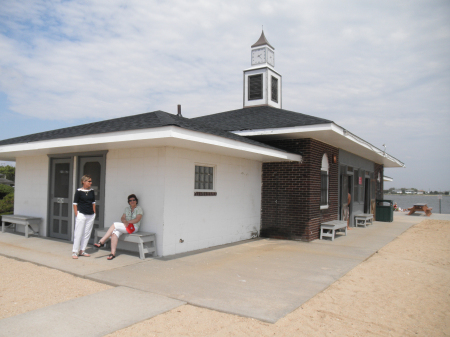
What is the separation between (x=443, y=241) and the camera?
456 inches

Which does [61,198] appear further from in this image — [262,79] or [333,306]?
[262,79]

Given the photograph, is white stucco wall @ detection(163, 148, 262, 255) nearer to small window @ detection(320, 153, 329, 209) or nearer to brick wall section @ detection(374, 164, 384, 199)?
small window @ detection(320, 153, 329, 209)

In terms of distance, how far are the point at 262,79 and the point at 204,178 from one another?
8410 mm

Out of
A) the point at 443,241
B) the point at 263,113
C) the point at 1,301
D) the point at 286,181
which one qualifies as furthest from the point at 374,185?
the point at 1,301

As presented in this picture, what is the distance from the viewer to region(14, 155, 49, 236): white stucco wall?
33.5 feet

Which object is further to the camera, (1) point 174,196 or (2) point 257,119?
(2) point 257,119

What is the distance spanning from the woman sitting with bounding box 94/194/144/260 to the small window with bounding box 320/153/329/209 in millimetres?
6218

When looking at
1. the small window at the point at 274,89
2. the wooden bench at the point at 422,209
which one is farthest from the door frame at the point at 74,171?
the wooden bench at the point at 422,209

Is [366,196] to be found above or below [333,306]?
above

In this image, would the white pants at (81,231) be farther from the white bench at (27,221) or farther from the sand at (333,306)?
the white bench at (27,221)

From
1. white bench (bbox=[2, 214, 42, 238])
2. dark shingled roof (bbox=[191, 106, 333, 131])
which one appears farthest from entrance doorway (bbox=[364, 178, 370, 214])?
white bench (bbox=[2, 214, 42, 238])

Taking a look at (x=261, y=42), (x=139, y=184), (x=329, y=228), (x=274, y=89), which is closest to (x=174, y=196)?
(x=139, y=184)

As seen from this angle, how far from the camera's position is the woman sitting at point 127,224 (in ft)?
24.2

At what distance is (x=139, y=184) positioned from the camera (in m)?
7.98
